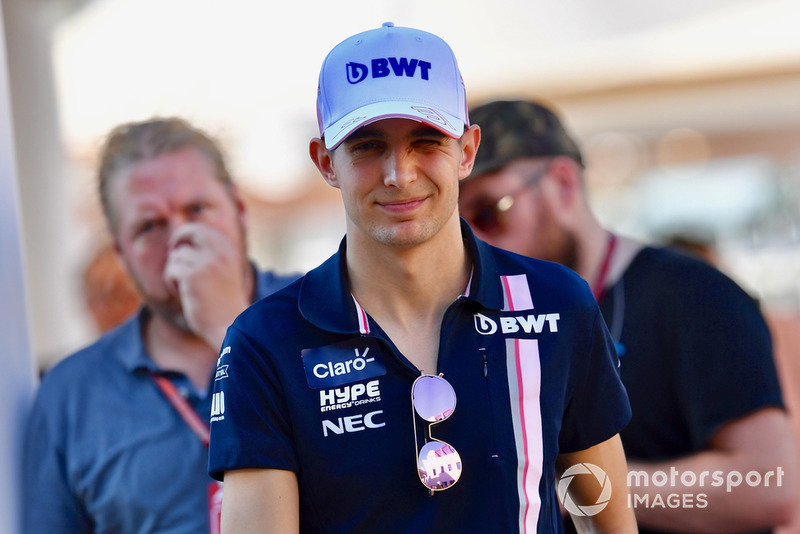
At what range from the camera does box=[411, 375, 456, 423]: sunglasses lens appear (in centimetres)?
149

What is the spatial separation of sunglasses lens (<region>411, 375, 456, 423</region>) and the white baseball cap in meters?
0.45

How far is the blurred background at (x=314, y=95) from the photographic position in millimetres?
3523

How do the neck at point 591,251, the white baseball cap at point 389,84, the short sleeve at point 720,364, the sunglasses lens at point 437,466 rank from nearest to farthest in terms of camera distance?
the sunglasses lens at point 437,466
the white baseball cap at point 389,84
the short sleeve at point 720,364
the neck at point 591,251

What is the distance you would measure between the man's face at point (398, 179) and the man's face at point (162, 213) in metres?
1.07

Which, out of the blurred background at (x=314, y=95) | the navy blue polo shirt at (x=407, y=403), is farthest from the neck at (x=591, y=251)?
the navy blue polo shirt at (x=407, y=403)

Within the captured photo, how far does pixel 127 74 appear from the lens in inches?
137

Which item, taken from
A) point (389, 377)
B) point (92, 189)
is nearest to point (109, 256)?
point (92, 189)

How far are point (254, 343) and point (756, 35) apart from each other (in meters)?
5.16

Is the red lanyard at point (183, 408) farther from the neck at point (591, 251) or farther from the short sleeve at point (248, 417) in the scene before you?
the neck at point (591, 251)

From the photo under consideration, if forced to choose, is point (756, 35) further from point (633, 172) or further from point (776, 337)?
point (776, 337)

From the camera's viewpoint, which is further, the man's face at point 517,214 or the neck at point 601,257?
the man's face at point 517,214

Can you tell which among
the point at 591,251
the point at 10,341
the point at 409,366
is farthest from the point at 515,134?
the point at 10,341

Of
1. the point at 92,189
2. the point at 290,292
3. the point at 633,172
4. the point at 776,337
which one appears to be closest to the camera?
the point at 290,292

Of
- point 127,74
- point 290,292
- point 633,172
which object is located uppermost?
point 633,172
